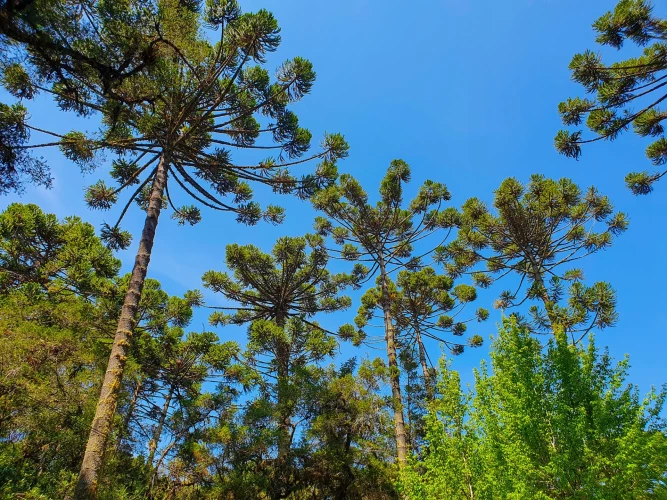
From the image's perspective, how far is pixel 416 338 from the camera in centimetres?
2086

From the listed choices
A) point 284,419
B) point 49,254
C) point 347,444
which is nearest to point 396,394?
point 347,444

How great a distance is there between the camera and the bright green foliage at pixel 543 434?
6.36 meters

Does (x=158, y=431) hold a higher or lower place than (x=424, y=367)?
lower

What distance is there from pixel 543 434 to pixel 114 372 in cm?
776

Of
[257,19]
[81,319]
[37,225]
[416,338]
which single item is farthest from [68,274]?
[416,338]

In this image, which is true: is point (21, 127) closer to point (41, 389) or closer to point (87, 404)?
point (41, 389)

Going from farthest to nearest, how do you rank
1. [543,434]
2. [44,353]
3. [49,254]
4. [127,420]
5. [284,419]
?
[49,254] → [127,420] → [284,419] → [44,353] → [543,434]

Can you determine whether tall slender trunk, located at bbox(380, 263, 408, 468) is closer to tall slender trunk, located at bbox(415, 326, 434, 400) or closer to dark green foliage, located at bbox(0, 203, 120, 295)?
tall slender trunk, located at bbox(415, 326, 434, 400)

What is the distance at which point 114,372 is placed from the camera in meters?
5.76

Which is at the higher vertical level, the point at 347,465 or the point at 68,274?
the point at 68,274

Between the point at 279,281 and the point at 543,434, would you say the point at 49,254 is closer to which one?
the point at 279,281

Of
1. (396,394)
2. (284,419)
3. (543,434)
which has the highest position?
(396,394)

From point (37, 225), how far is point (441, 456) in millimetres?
16241

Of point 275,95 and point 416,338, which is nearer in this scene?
point 275,95
